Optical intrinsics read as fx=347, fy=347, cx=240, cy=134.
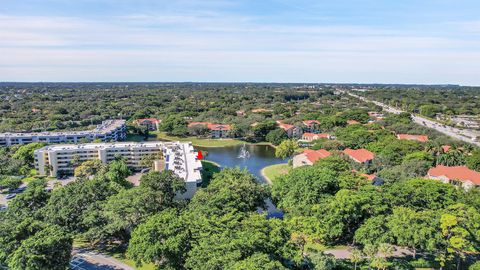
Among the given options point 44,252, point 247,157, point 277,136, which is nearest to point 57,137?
point 247,157

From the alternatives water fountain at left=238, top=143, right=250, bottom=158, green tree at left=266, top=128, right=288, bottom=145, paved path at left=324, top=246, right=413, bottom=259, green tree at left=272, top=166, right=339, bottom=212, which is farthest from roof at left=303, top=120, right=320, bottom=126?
paved path at left=324, top=246, right=413, bottom=259

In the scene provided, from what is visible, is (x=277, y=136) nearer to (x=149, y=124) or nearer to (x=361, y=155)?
(x=361, y=155)

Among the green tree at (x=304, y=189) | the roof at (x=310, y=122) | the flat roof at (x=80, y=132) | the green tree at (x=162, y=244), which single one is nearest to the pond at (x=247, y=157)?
the green tree at (x=304, y=189)

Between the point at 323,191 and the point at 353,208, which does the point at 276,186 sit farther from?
the point at 353,208

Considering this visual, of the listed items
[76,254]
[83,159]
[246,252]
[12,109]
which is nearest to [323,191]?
[246,252]

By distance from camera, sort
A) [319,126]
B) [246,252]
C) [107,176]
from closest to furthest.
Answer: [246,252]
[107,176]
[319,126]
